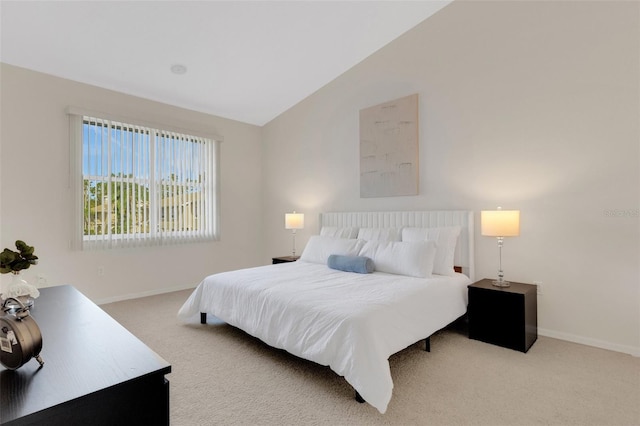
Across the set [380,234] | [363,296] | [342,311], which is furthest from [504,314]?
[342,311]

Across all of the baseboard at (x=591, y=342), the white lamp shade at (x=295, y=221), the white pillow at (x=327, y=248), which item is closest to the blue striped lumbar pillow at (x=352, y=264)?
the white pillow at (x=327, y=248)

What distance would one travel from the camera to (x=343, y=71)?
458 centimetres

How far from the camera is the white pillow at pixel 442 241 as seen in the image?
3.23 metres

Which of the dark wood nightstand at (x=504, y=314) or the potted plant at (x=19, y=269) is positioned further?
the dark wood nightstand at (x=504, y=314)

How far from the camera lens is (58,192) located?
3.80m

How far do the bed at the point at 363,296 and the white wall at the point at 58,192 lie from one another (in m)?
1.55

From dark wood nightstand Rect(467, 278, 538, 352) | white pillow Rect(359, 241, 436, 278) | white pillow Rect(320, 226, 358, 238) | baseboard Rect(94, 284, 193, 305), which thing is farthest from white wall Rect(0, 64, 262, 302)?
dark wood nightstand Rect(467, 278, 538, 352)

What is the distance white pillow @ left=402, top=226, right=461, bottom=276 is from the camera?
10.6 ft

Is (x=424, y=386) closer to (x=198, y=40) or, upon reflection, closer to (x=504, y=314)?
(x=504, y=314)

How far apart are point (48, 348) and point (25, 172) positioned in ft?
11.3

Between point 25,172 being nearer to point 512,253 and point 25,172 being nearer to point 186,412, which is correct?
point 186,412

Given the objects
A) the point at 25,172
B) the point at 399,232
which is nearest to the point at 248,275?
the point at 399,232

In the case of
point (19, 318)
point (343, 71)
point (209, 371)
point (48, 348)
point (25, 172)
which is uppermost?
point (343, 71)

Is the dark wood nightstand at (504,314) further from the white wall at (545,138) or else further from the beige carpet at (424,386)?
the white wall at (545,138)
